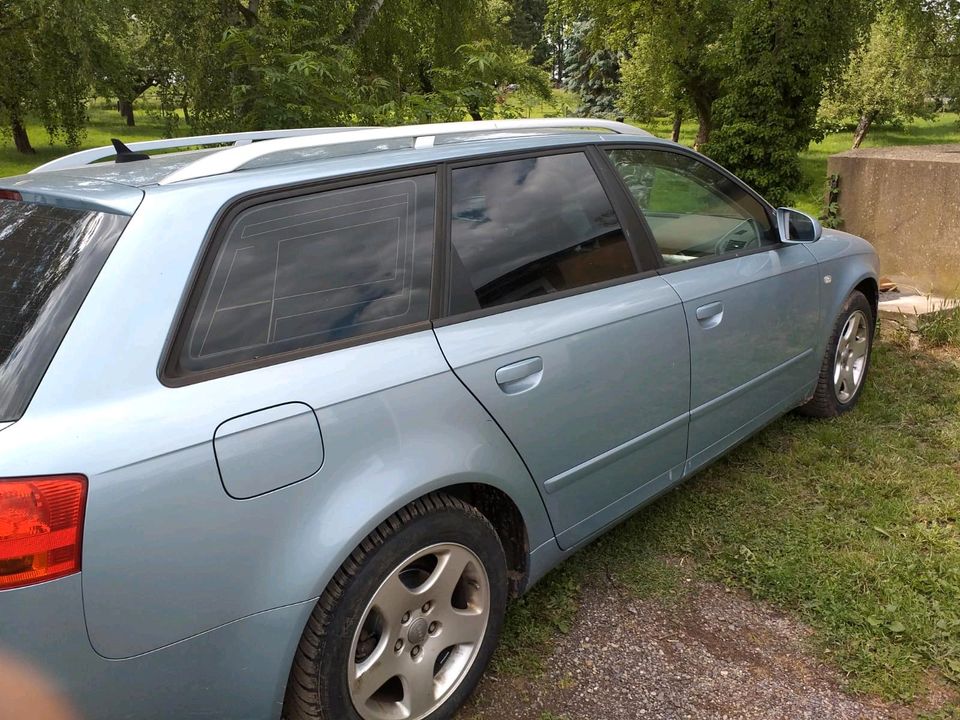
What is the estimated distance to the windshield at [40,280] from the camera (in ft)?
5.20

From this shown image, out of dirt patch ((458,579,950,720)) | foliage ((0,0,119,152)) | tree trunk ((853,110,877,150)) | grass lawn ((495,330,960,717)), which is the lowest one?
tree trunk ((853,110,877,150))

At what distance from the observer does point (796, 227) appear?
12.0 ft

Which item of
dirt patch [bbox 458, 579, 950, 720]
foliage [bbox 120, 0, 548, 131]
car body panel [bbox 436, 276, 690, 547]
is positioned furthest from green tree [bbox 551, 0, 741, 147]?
dirt patch [bbox 458, 579, 950, 720]

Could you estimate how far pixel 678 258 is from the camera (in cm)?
316

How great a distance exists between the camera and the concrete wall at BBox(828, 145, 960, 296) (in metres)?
6.03

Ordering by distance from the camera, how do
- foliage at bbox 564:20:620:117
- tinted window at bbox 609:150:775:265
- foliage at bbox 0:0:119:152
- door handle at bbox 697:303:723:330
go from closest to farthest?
door handle at bbox 697:303:723:330 < tinted window at bbox 609:150:775:265 < foliage at bbox 0:0:119:152 < foliage at bbox 564:20:620:117

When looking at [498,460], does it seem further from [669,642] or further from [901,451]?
[901,451]

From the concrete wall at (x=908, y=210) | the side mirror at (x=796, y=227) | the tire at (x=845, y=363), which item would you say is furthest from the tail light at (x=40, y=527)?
the concrete wall at (x=908, y=210)

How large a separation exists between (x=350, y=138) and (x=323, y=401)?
0.99 meters

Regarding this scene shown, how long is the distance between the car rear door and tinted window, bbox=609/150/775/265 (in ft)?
0.80

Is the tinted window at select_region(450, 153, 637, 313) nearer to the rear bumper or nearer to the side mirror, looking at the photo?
the rear bumper

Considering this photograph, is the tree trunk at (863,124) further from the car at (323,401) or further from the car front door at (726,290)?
the car at (323,401)

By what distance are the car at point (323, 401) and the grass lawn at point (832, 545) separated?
35 cm

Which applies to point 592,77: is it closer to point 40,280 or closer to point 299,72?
point 299,72
